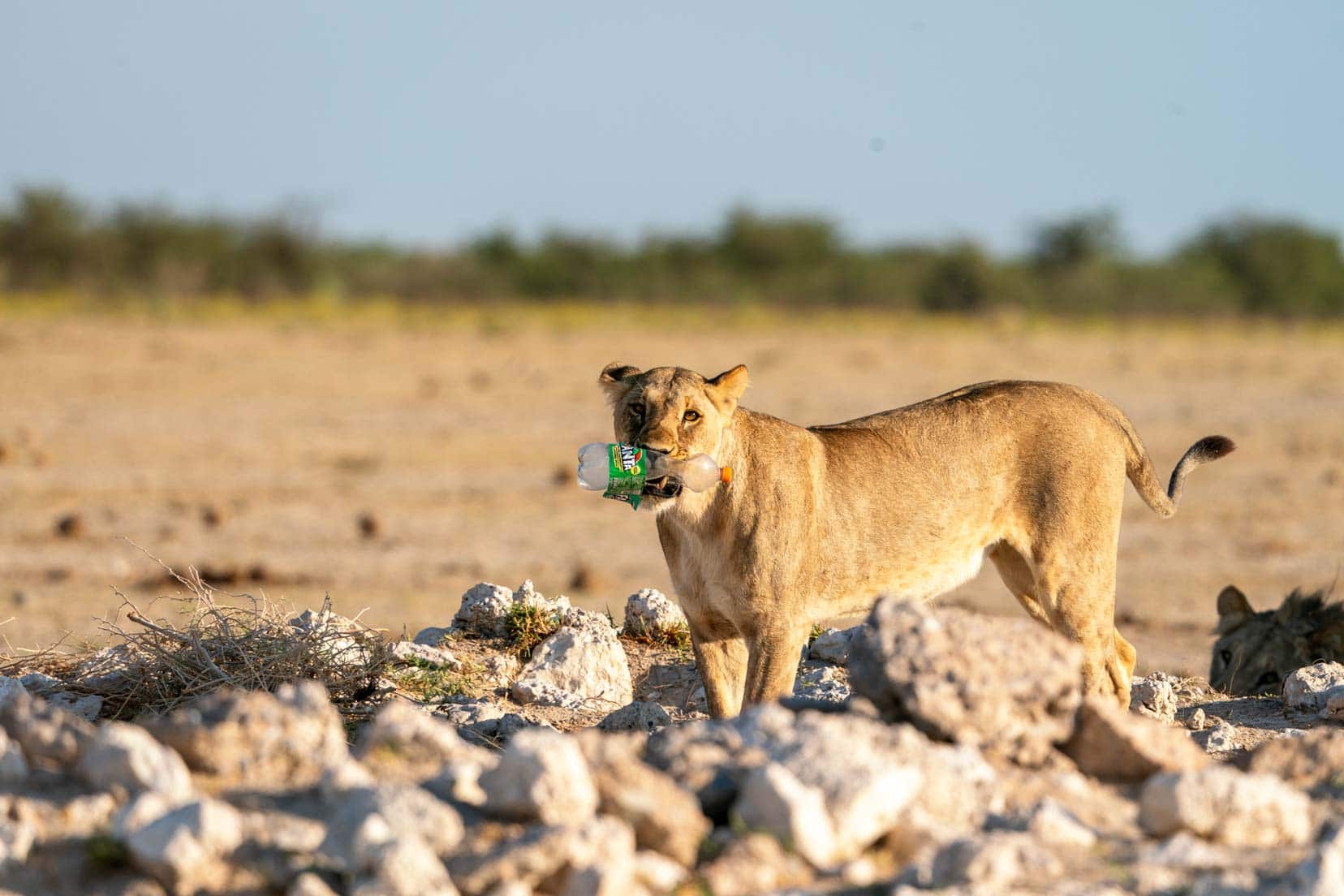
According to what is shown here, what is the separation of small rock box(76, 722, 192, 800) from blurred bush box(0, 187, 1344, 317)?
2959cm

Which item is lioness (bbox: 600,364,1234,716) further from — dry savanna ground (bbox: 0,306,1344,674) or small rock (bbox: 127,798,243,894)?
small rock (bbox: 127,798,243,894)

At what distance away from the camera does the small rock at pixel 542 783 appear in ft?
12.7

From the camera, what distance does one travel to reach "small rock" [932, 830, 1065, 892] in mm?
3664

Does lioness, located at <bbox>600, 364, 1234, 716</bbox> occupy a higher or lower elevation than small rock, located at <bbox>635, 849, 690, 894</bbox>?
higher

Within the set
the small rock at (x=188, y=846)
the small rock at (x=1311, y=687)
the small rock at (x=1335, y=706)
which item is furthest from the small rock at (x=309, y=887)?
the small rock at (x=1311, y=687)

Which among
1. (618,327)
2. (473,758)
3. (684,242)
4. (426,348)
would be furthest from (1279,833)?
(684,242)

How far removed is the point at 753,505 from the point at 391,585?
6.01 metres

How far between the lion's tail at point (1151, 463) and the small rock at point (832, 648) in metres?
1.42

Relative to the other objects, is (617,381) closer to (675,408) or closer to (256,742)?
(675,408)

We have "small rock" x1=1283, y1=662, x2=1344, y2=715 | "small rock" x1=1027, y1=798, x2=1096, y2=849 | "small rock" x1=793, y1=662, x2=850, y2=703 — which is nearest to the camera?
"small rock" x1=1027, y1=798, x2=1096, y2=849

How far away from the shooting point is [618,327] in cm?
3020

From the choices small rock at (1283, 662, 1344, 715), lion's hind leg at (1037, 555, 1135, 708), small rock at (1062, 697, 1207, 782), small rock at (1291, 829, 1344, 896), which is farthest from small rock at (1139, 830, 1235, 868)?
small rock at (1283, 662, 1344, 715)

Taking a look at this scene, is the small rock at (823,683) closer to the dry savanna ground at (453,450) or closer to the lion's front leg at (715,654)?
the lion's front leg at (715,654)

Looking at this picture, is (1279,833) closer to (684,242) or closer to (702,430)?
(702,430)
